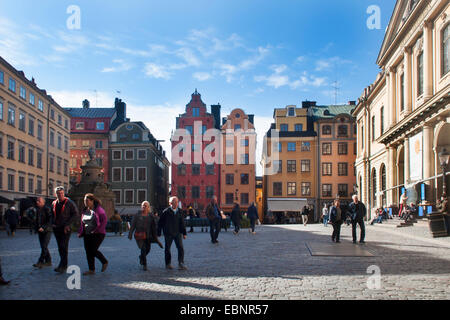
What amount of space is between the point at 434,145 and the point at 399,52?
10.3 meters

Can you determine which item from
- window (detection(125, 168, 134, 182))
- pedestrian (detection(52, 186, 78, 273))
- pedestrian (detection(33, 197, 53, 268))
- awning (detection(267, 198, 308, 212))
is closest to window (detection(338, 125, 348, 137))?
awning (detection(267, 198, 308, 212))

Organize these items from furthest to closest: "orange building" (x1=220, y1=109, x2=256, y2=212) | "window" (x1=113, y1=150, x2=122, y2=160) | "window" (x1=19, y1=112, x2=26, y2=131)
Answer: "window" (x1=113, y1=150, x2=122, y2=160)
"orange building" (x1=220, y1=109, x2=256, y2=212)
"window" (x1=19, y1=112, x2=26, y2=131)

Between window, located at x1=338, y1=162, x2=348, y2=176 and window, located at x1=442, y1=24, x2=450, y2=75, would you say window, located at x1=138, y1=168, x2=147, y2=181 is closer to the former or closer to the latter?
window, located at x1=338, y1=162, x2=348, y2=176

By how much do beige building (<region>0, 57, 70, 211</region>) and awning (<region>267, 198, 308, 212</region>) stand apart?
25954 millimetres

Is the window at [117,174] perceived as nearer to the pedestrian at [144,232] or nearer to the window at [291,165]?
the window at [291,165]

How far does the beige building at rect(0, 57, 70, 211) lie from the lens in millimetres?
42094

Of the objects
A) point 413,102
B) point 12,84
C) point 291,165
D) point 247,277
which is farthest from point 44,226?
point 291,165

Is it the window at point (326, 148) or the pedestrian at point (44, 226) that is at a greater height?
the window at point (326, 148)

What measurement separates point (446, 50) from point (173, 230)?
21320 mm

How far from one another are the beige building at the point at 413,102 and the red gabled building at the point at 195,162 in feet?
75.0

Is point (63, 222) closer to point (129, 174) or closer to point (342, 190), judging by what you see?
point (342, 190)

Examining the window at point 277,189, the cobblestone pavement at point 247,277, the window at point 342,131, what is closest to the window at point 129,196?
the window at point 277,189

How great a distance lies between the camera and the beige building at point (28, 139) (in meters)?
42.1

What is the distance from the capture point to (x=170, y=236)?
1076 centimetres
